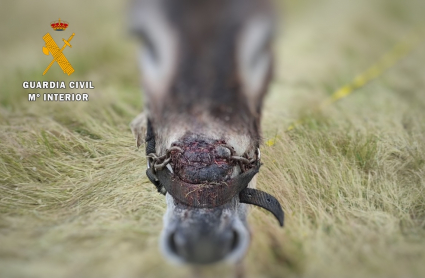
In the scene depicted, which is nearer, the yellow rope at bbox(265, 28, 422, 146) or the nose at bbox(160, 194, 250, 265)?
the nose at bbox(160, 194, 250, 265)

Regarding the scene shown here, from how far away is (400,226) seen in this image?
0.95 metres

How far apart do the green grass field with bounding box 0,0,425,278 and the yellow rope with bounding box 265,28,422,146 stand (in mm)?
106

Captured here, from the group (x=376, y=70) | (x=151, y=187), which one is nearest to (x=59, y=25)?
(x=151, y=187)

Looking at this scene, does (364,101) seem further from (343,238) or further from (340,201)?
(343,238)

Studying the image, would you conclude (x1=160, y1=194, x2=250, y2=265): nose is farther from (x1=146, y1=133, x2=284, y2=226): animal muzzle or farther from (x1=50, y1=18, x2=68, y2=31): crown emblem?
(x1=50, y1=18, x2=68, y2=31): crown emblem

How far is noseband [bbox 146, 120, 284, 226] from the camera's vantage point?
36.3 inches

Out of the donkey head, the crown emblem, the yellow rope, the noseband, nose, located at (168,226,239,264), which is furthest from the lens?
the yellow rope

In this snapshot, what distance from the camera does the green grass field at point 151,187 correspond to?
32.6 inches

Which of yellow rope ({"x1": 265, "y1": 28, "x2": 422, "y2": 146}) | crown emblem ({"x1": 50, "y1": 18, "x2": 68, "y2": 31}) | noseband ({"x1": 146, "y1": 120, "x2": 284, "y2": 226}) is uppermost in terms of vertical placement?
crown emblem ({"x1": 50, "y1": 18, "x2": 68, "y2": 31})

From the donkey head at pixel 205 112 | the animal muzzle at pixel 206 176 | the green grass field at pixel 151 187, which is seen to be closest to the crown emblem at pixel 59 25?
the green grass field at pixel 151 187

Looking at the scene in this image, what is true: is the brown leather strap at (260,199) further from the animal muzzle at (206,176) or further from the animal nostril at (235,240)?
the animal nostril at (235,240)

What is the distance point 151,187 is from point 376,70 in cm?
221

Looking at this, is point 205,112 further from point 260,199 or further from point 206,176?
point 260,199

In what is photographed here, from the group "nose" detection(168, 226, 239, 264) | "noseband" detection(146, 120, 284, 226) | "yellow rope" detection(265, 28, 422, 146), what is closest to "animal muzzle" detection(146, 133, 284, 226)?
"noseband" detection(146, 120, 284, 226)
